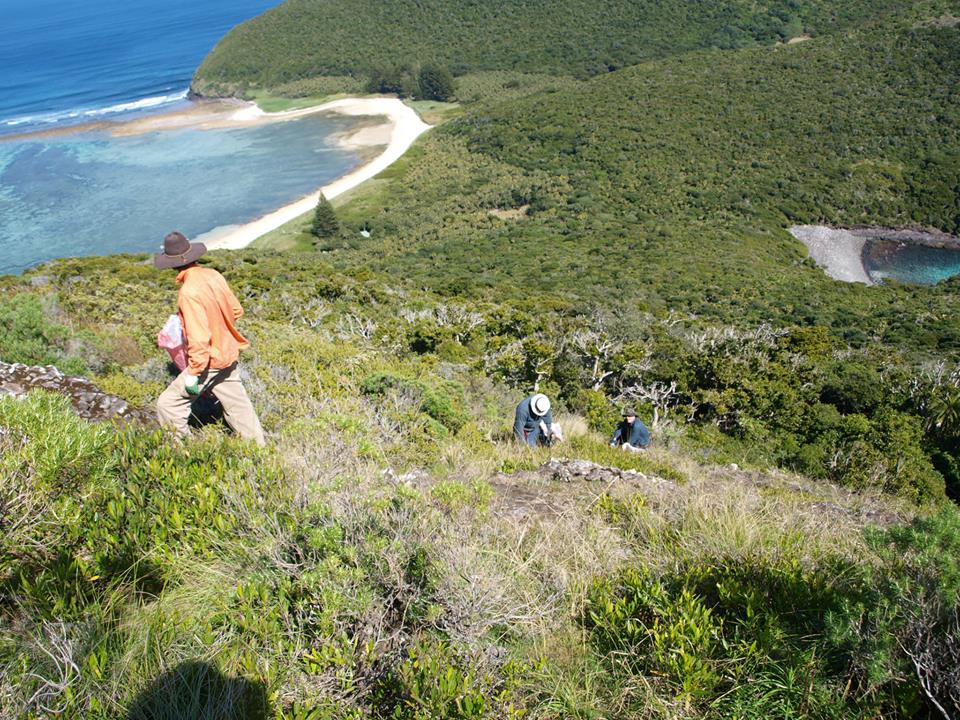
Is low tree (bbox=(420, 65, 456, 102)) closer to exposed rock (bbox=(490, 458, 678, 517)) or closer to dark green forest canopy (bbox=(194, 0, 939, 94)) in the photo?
dark green forest canopy (bbox=(194, 0, 939, 94))

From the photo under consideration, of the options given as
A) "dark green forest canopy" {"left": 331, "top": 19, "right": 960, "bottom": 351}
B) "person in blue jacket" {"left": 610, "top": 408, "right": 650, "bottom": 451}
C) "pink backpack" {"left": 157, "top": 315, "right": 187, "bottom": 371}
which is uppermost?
"pink backpack" {"left": 157, "top": 315, "right": 187, "bottom": 371}

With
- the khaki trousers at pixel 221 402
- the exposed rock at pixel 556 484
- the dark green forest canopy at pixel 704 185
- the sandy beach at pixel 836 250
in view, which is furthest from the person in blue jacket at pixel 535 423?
the sandy beach at pixel 836 250

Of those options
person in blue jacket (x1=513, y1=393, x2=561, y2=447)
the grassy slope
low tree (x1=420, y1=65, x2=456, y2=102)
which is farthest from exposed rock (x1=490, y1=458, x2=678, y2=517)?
low tree (x1=420, y1=65, x2=456, y2=102)

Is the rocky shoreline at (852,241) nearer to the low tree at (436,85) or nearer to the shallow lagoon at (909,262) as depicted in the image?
the shallow lagoon at (909,262)

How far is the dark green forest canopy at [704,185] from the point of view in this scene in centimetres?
2712

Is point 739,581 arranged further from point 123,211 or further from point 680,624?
point 123,211

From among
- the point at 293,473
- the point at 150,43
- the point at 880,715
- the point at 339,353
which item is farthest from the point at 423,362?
the point at 150,43

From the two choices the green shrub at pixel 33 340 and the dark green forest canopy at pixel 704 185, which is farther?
the dark green forest canopy at pixel 704 185

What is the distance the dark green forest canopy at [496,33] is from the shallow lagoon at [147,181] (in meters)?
22.3

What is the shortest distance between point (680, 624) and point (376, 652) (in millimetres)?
1115

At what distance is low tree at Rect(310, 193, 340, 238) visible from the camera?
121 ft

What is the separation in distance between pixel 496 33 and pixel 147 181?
173ft

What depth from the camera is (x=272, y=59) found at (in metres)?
85.6

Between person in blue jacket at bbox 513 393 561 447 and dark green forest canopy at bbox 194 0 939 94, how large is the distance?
2885 inches
